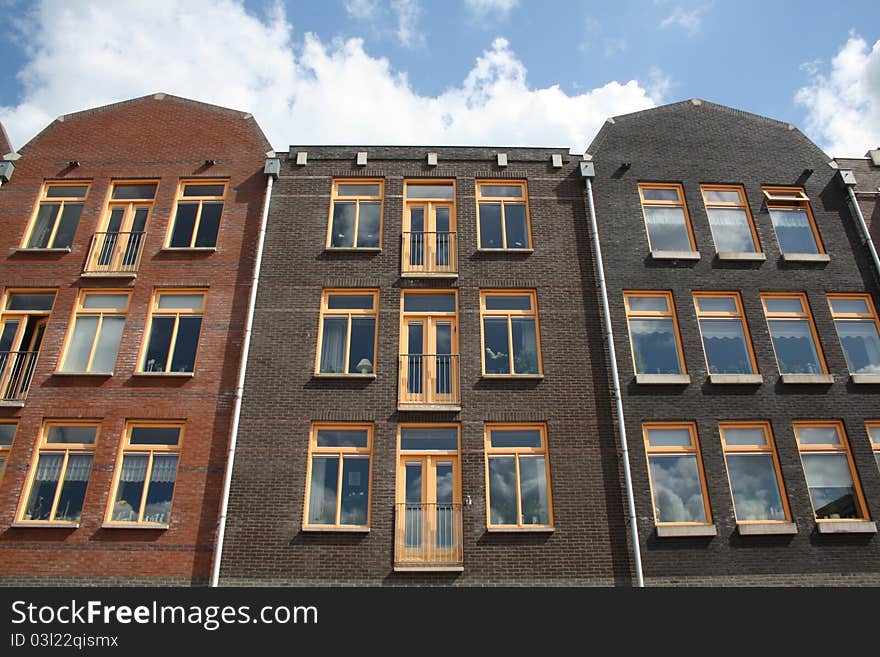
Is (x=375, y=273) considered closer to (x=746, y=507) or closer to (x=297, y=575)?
(x=297, y=575)

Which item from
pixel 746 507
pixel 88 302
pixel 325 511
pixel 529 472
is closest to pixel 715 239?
pixel 746 507

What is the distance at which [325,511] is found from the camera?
1398 centimetres

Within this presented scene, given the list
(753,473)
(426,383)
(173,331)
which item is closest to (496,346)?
(426,383)

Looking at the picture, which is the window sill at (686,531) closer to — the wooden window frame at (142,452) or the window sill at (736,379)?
the window sill at (736,379)

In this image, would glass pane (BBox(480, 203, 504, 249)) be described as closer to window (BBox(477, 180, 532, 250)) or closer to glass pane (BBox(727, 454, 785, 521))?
window (BBox(477, 180, 532, 250))

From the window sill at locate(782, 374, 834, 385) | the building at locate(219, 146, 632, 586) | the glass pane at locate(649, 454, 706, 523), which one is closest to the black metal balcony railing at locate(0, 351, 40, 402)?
the building at locate(219, 146, 632, 586)

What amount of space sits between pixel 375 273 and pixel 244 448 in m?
5.26

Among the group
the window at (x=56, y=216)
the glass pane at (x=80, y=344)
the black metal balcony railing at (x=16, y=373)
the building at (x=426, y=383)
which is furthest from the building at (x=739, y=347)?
the window at (x=56, y=216)

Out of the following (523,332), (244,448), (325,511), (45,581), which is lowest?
(45,581)

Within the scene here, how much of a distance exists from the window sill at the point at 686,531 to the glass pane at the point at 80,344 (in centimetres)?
1341

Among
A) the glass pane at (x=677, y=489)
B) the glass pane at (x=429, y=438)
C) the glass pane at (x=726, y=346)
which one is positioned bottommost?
the glass pane at (x=677, y=489)

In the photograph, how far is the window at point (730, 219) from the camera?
17109 millimetres

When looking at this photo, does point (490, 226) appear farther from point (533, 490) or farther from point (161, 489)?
point (161, 489)
